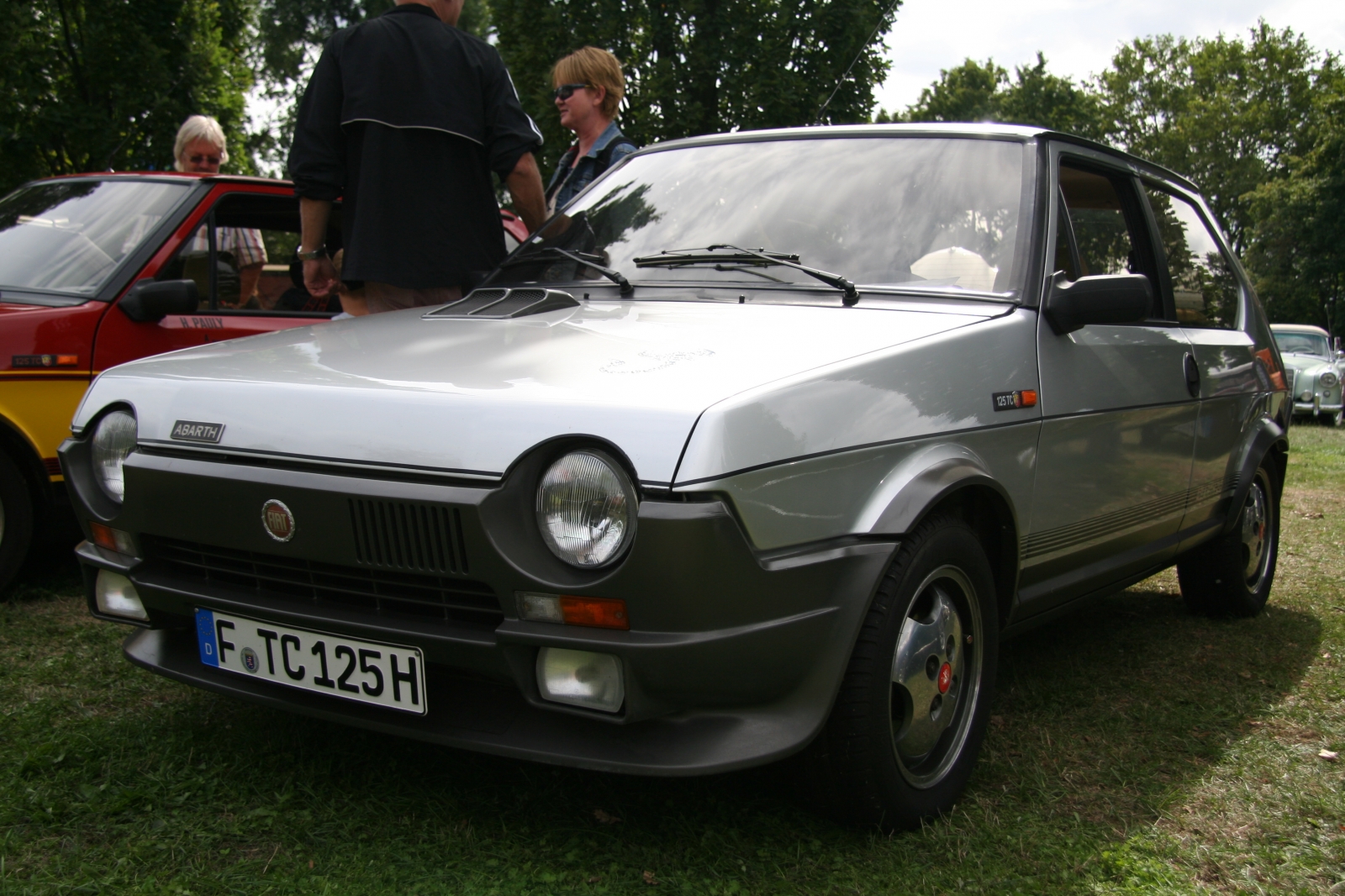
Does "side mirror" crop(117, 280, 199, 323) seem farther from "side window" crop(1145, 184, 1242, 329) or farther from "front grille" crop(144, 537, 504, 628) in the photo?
"side window" crop(1145, 184, 1242, 329)

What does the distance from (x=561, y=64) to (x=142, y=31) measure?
244 inches

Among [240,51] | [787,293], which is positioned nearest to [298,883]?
[787,293]

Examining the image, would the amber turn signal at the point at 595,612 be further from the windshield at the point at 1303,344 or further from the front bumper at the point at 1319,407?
the windshield at the point at 1303,344

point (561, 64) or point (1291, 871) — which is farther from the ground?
point (561, 64)

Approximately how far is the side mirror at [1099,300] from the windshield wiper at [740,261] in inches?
22.8

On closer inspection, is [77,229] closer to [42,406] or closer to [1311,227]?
[42,406]

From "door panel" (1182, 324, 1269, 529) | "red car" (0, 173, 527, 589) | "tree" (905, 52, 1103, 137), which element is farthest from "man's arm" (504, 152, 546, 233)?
"tree" (905, 52, 1103, 137)

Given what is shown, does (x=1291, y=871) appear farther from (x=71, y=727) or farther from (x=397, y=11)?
(x=397, y=11)

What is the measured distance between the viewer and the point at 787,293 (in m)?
2.86

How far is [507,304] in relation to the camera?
123 inches

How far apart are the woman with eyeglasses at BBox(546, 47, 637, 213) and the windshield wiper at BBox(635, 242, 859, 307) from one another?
182 centimetres

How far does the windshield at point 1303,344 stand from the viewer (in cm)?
2023

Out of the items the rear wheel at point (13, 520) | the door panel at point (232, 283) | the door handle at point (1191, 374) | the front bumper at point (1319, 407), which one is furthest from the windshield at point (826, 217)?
the front bumper at point (1319, 407)

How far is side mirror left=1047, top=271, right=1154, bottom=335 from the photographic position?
292 centimetres
